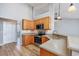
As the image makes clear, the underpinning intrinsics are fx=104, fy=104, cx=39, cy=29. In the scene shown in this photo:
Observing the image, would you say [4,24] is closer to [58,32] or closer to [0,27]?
[0,27]

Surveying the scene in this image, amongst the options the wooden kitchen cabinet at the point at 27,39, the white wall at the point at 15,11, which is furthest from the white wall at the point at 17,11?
the wooden kitchen cabinet at the point at 27,39

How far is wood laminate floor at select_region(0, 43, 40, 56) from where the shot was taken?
123 centimetres

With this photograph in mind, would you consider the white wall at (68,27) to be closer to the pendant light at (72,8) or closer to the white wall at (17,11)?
the pendant light at (72,8)

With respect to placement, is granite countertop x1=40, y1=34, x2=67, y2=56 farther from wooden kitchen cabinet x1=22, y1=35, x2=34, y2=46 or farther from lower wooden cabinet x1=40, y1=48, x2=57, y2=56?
wooden kitchen cabinet x1=22, y1=35, x2=34, y2=46

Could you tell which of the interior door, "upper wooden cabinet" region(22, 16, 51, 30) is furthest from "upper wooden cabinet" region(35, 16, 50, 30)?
the interior door

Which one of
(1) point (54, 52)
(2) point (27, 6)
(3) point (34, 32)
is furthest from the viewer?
(3) point (34, 32)

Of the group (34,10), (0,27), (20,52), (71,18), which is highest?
(34,10)

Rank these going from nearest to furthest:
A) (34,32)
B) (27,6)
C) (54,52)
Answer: (54,52) → (27,6) → (34,32)

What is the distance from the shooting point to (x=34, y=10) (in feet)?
4.47

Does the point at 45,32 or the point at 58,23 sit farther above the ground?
the point at 58,23

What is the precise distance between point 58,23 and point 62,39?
22 cm

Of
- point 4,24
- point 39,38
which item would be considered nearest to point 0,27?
point 4,24

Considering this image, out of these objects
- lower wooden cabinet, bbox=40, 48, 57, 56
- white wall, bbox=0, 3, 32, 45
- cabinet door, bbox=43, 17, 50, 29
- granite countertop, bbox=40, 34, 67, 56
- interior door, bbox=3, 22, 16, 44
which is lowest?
lower wooden cabinet, bbox=40, 48, 57, 56

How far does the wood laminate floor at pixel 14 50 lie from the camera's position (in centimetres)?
123
